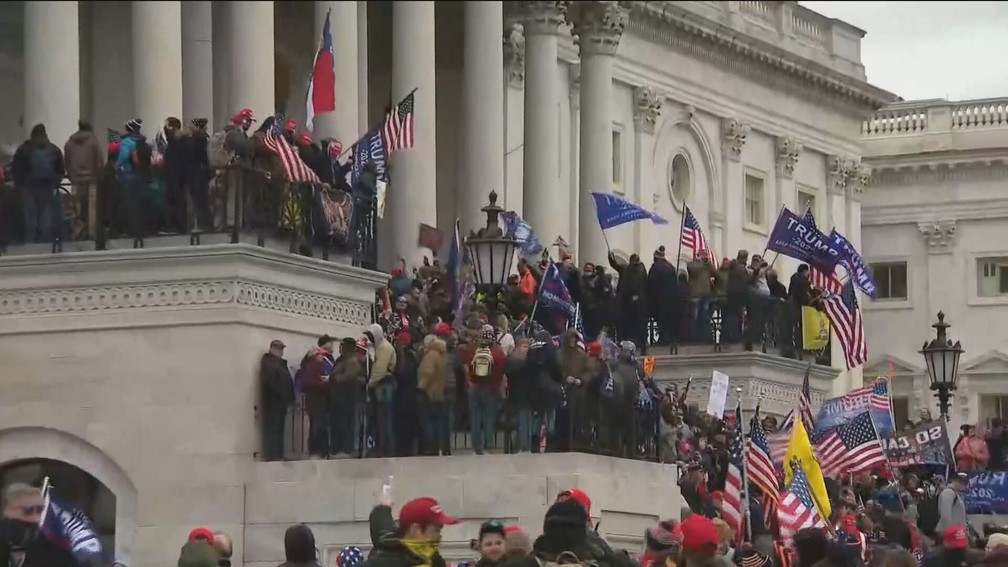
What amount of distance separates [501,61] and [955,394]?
26638mm

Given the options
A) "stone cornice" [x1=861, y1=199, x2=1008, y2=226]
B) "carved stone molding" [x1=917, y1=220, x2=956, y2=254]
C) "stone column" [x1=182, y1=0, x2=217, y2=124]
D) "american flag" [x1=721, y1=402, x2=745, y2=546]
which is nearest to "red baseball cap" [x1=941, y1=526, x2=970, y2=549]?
"american flag" [x1=721, y1=402, x2=745, y2=546]

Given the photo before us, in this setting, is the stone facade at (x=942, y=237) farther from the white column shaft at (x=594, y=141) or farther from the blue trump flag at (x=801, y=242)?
the blue trump flag at (x=801, y=242)

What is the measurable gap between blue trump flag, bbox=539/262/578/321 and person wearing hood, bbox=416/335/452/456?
22.1 feet

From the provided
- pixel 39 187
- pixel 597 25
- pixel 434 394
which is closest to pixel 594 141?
pixel 597 25

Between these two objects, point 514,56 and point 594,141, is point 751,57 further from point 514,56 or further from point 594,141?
point 594,141

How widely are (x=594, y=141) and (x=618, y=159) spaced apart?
7.20m

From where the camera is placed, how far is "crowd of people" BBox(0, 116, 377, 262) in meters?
28.1

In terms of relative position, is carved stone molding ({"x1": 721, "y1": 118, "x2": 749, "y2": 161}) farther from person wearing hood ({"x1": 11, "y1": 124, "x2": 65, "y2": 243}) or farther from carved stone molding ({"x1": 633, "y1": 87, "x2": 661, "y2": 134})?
person wearing hood ({"x1": 11, "y1": 124, "x2": 65, "y2": 243})

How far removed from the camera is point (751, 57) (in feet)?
225

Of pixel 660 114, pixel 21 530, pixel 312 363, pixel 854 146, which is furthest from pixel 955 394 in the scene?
pixel 21 530

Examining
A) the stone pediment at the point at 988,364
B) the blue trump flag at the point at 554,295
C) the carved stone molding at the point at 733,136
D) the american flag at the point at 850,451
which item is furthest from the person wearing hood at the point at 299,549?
the stone pediment at the point at 988,364

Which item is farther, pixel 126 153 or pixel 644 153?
pixel 644 153

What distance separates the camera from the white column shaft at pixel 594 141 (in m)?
53.8

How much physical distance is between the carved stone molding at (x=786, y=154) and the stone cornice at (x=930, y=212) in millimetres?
6212
